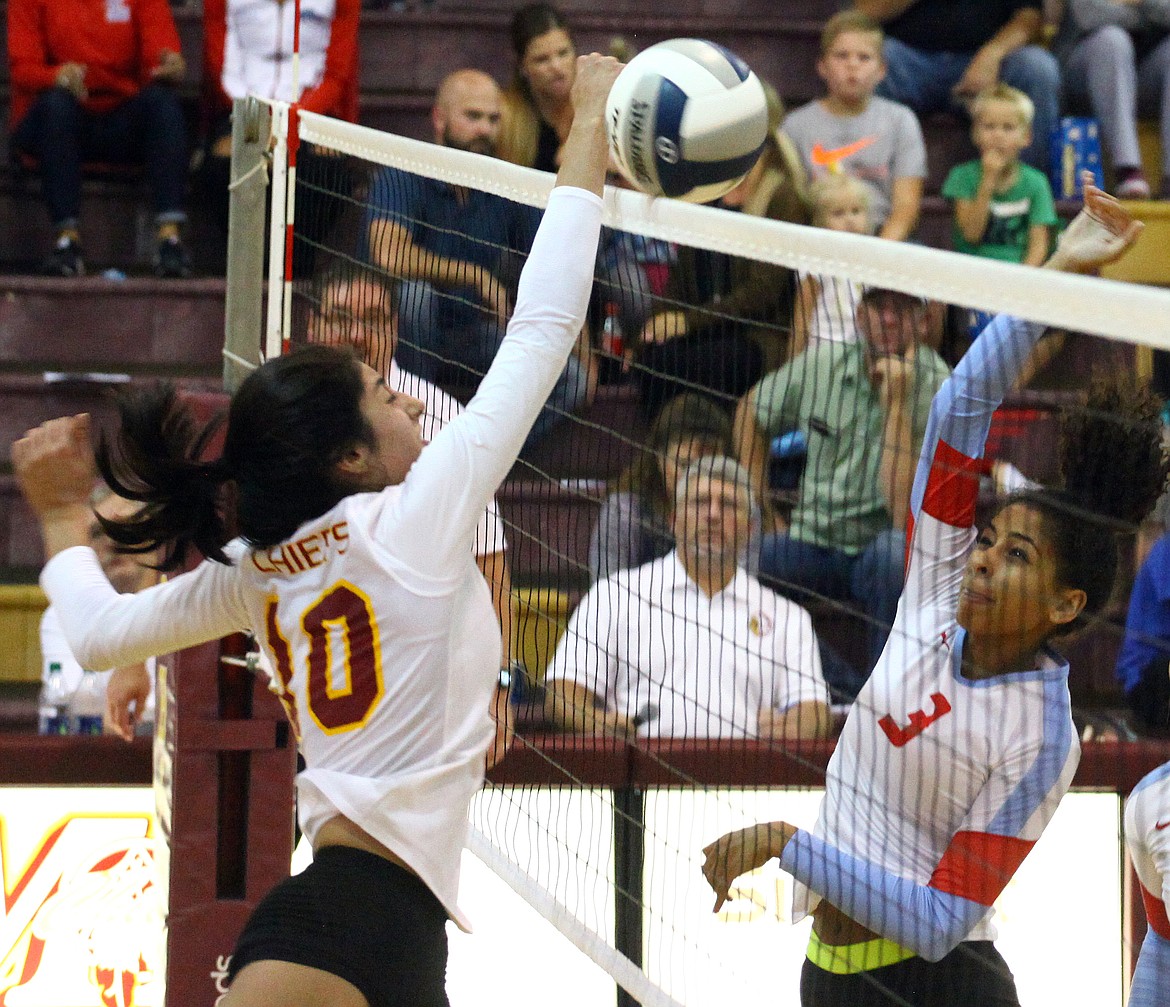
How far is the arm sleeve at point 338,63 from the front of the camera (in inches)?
253

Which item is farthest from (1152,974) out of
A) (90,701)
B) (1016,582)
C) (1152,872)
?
(90,701)

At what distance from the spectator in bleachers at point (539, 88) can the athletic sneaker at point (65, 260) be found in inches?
67.8

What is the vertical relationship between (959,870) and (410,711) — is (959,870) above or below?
below

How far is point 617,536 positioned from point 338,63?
353 centimetres

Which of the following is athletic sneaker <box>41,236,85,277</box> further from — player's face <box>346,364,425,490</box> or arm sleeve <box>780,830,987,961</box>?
arm sleeve <box>780,830,987,961</box>

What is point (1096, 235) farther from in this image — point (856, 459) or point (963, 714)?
point (856, 459)

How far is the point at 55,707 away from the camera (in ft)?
15.7

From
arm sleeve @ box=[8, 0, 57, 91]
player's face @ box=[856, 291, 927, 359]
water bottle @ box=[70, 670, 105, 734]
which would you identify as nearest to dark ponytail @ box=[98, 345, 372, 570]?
player's face @ box=[856, 291, 927, 359]

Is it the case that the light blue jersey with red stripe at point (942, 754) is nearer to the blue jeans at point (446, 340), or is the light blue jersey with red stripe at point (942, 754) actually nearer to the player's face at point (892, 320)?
the player's face at point (892, 320)

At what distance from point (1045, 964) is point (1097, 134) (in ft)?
14.6

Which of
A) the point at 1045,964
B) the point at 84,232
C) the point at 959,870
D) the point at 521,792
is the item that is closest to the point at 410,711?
the point at 959,870

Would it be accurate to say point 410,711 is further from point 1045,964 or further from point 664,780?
point 1045,964

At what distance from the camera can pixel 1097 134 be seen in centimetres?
697

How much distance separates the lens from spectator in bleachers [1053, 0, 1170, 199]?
6.96 metres
